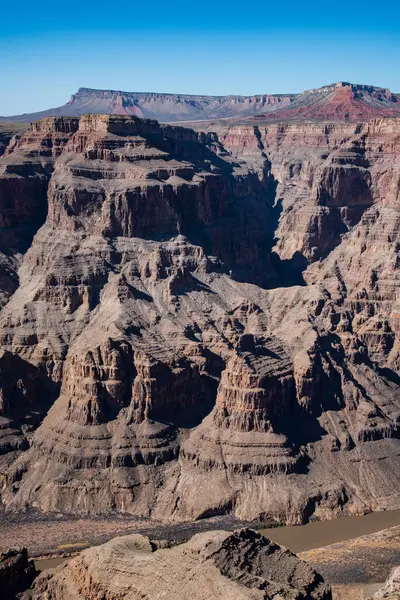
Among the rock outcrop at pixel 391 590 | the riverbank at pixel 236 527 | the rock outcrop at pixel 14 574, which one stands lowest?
the riverbank at pixel 236 527

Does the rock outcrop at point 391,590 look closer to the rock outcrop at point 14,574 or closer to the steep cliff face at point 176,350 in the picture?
the rock outcrop at point 14,574

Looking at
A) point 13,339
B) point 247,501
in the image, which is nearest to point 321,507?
point 247,501

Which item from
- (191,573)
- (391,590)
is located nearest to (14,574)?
(191,573)

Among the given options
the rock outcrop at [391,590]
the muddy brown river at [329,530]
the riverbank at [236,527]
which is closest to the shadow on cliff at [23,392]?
the riverbank at [236,527]

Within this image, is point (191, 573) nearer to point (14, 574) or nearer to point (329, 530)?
point (14, 574)

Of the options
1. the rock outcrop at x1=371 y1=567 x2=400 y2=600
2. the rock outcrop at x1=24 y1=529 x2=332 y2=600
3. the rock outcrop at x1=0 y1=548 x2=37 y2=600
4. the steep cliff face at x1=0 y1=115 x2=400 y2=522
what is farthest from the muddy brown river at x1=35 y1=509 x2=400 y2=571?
the rock outcrop at x1=0 y1=548 x2=37 y2=600

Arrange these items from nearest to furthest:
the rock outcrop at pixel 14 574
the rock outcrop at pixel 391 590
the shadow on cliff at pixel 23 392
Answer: the rock outcrop at pixel 391 590
the rock outcrop at pixel 14 574
the shadow on cliff at pixel 23 392
